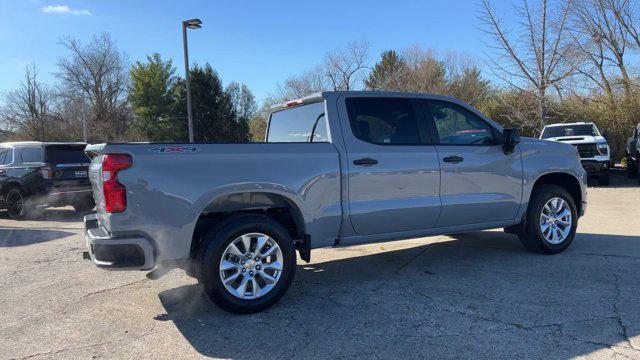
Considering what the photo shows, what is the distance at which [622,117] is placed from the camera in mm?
18703

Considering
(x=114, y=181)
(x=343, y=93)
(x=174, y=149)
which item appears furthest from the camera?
(x=343, y=93)

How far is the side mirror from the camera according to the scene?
5.34 m

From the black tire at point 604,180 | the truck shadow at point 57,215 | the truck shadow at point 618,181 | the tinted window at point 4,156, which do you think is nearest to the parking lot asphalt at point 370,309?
the truck shadow at point 57,215

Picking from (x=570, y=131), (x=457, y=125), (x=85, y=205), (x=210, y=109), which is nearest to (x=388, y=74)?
(x=210, y=109)

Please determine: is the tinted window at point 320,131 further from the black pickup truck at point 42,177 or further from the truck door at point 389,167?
the black pickup truck at point 42,177

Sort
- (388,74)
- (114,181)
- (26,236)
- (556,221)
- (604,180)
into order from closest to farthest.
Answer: (114,181), (556,221), (26,236), (604,180), (388,74)

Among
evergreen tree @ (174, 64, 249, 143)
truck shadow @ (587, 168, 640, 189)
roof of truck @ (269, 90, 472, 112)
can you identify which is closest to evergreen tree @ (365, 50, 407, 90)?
evergreen tree @ (174, 64, 249, 143)

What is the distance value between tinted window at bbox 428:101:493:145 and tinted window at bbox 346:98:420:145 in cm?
31

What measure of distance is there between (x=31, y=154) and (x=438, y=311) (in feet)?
33.8

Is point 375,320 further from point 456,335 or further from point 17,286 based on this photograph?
point 17,286

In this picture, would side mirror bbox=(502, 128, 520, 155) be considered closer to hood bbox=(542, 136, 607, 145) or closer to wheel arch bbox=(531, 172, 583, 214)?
wheel arch bbox=(531, 172, 583, 214)

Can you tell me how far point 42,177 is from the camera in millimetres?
10672

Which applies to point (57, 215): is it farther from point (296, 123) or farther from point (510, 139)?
point (510, 139)

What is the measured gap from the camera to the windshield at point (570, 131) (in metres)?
14.4
